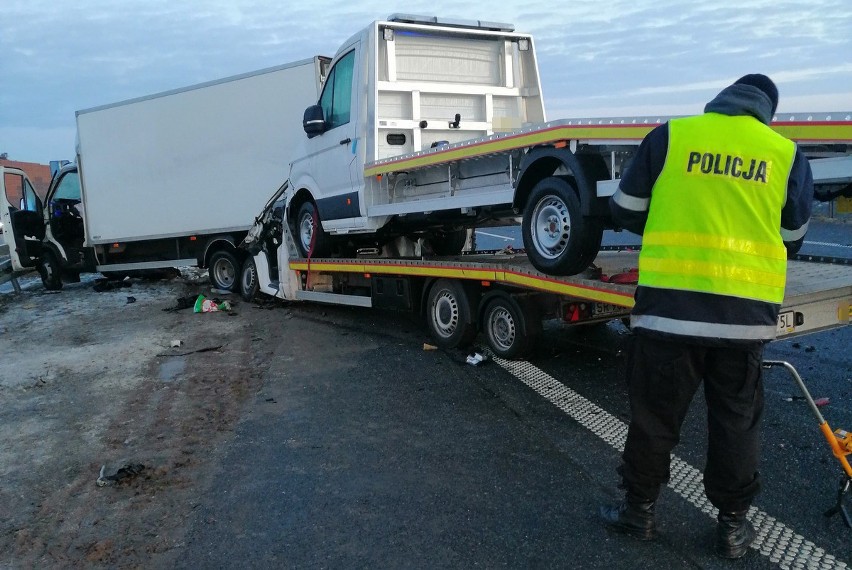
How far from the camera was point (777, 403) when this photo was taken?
4785 millimetres

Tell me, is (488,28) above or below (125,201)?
above

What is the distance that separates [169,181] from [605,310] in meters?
8.70

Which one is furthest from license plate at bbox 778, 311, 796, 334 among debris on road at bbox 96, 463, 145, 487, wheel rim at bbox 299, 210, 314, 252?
wheel rim at bbox 299, 210, 314, 252

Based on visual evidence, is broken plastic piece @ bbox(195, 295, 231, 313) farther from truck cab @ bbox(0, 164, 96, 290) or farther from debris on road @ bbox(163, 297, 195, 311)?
truck cab @ bbox(0, 164, 96, 290)

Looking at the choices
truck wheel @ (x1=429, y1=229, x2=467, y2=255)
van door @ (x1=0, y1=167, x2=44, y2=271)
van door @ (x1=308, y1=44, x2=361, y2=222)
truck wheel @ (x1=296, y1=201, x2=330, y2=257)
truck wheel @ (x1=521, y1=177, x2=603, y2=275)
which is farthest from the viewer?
van door @ (x1=0, y1=167, x2=44, y2=271)

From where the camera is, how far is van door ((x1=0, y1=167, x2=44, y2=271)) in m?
12.8

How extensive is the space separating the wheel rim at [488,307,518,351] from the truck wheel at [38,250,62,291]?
1032cm

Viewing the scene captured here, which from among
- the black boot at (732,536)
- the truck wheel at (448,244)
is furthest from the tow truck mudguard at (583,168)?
the truck wheel at (448,244)

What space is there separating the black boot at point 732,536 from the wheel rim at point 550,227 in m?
2.34

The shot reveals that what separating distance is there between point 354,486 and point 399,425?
98cm

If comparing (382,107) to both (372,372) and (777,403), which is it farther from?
(777,403)

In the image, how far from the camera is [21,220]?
1307cm

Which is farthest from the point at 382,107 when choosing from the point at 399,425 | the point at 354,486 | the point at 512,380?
the point at 354,486

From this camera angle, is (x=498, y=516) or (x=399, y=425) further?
(x=399, y=425)
